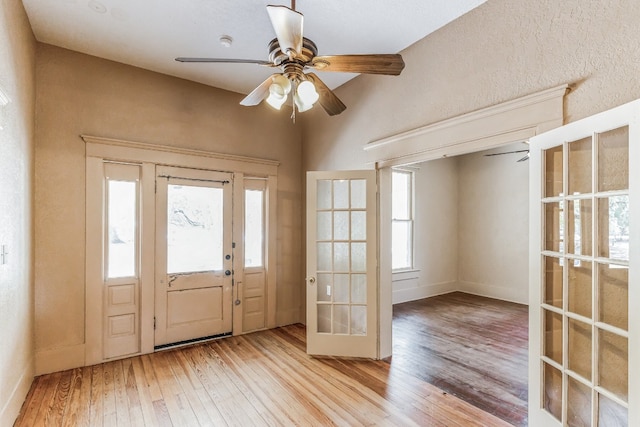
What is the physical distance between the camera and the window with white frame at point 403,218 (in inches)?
246

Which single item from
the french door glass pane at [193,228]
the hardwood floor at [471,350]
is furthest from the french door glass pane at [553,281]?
the french door glass pane at [193,228]

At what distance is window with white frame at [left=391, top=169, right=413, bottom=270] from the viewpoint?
6.25 m

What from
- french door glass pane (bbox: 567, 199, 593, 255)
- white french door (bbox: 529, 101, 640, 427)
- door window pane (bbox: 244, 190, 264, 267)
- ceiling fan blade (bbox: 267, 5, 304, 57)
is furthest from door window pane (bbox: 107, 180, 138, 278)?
french door glass pane (bbox: 567, 199, 593, 255)

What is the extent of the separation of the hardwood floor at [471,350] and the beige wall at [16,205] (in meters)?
3.31

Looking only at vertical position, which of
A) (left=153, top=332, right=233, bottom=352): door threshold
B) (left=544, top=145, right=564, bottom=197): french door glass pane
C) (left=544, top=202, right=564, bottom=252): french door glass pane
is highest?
(left=544, top=145, right=564, bottom=197): french door glass pane

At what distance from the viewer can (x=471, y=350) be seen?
3.84 m

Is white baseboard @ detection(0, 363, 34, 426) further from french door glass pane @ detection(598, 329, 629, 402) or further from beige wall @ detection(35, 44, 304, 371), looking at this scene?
french door glass pane @ detection(598, 329, 629, 402)

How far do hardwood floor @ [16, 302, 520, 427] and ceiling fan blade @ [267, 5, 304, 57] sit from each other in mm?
2638

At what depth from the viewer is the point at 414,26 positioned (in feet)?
9.59

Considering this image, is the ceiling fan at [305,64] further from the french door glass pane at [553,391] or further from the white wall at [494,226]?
the white wall at [494,226]

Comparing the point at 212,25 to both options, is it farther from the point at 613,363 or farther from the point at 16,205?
the point at 613,363

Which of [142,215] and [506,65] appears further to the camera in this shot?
[142,215]

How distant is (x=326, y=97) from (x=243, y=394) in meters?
2.66

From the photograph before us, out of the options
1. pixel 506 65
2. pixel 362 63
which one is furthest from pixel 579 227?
pixel 362 63
